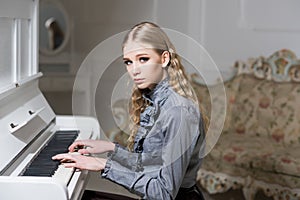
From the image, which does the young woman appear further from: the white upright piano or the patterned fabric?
the patterned fabric

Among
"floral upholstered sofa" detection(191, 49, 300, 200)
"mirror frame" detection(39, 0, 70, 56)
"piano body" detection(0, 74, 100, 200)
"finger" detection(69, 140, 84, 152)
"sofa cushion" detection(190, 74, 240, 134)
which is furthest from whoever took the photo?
"mirror frame" detection(39, 0, 70, 56)

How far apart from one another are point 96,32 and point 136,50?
3.02 m

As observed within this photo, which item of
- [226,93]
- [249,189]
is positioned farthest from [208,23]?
[249,189]

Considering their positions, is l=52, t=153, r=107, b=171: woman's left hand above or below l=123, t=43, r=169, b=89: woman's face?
below

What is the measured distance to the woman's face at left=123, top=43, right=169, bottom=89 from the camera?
172 centimetres

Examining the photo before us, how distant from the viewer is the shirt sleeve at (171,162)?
1.67m

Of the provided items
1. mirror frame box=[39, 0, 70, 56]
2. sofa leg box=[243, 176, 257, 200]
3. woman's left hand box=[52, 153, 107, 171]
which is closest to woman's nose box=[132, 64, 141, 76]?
woman's left hand box=[52, 153, 107, 171]

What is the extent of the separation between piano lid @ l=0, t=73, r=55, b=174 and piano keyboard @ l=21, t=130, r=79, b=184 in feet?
0.21

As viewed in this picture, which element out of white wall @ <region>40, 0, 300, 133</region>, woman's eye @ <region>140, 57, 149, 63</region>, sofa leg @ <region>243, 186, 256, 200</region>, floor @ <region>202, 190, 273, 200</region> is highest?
A: white wall @ <region>40, 0, 300, 133</region>

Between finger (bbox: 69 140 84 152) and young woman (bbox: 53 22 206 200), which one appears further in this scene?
finger (bbox: 69 140 84 152)

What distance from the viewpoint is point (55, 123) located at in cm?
251

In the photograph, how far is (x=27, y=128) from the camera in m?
2.06

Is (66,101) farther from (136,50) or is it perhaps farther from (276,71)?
(136,50)

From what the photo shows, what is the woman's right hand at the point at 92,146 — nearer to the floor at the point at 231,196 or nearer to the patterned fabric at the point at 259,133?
the patterned fabric at the point at 259,133
